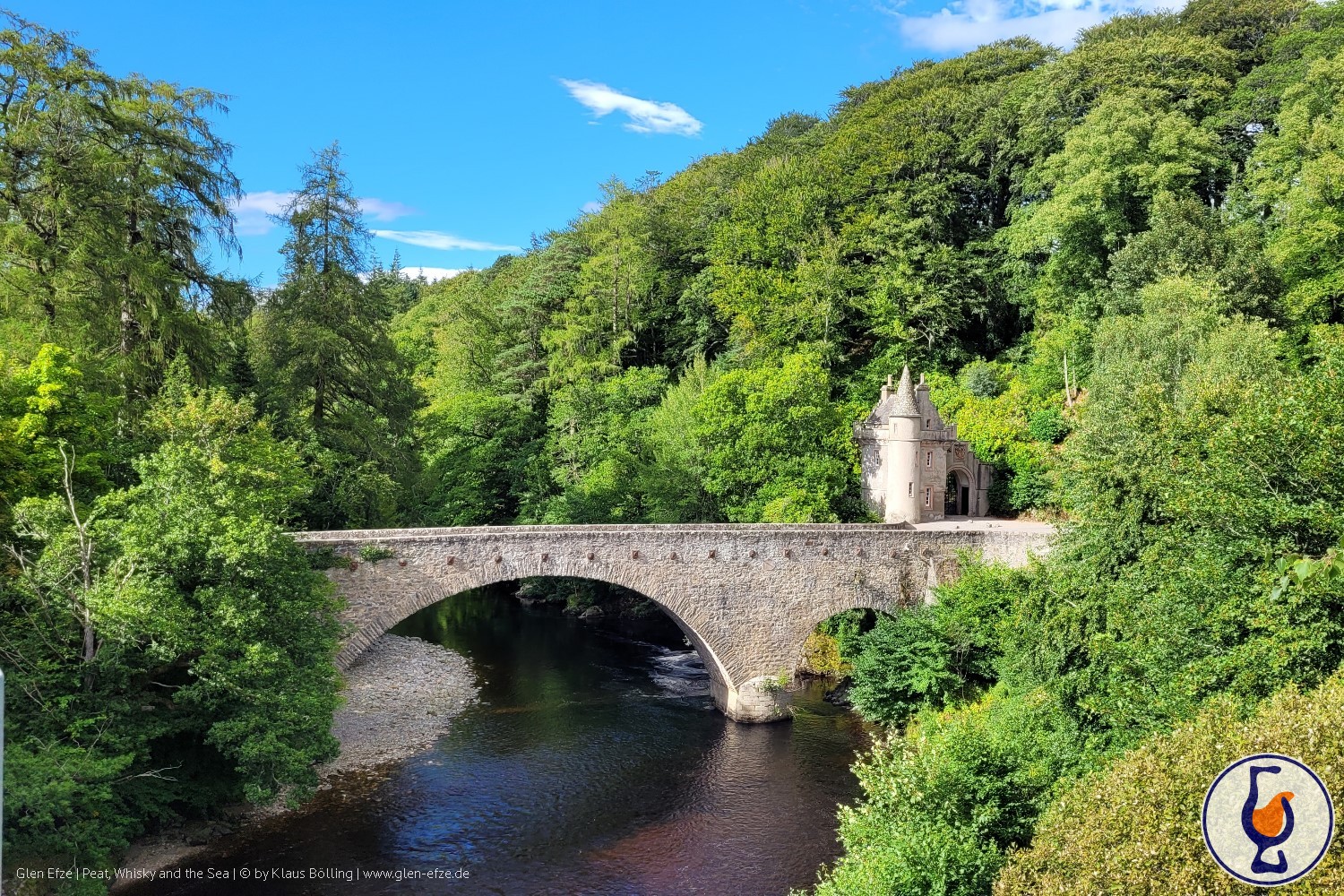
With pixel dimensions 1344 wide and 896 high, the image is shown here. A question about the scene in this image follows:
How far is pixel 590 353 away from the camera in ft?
148

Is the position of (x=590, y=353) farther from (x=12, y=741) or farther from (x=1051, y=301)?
(x=12, y=741)

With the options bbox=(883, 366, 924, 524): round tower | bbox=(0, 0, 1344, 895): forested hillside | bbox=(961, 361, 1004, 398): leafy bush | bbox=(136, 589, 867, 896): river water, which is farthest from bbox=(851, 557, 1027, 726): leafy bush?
bbox=(961, 361, 1004, 398): leafy bush

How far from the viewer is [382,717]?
2666 cm

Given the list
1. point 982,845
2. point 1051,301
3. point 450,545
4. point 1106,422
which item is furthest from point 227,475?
point 1051,301

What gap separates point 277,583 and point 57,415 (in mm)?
6330

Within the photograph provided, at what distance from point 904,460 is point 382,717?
1941 centimetres

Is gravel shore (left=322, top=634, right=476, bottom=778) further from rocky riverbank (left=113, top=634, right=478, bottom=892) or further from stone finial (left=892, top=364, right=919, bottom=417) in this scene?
stone finial (left=892, top=364, right=919, bottom=417)

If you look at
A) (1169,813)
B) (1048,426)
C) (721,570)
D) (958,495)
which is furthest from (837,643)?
(1169,813)

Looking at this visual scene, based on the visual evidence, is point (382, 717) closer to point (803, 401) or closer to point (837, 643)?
point (837, 643)

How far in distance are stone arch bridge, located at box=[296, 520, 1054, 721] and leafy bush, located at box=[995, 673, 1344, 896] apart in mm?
14358

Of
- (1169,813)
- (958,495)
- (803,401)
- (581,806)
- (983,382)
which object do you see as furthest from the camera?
(983,382)

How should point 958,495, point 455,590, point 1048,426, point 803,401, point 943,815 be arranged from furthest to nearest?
point 958,495 → point 1048,426 → point 803,401 → point 455,590 → point 943,815

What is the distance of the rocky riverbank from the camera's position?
1878 centimetres

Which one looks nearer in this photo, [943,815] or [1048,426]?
[943,815]
